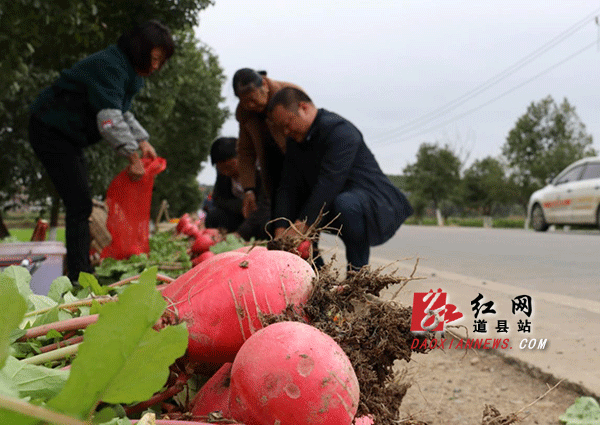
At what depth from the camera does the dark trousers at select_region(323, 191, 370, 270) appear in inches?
131

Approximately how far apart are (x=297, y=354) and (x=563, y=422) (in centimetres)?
147

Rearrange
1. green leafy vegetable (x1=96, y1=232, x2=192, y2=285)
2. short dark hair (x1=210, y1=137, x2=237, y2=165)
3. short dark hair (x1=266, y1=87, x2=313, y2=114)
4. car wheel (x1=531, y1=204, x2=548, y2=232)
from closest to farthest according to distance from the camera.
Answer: green leafy vegetable (x1=96, y1=232, x2=192, y2=285)
short dark hair (x1=266, y1=87, x2=313, y2=114)
short dark hair (x1=210, y1=137, x2=237, y2=165)
car wheel (x1=531, y1=204, x2=548, y2=232)

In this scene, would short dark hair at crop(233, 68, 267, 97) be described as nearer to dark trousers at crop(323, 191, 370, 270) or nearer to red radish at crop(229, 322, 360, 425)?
dark trousers at crop(323, 191, 370, 270)

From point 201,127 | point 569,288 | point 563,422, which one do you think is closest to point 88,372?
point 563,422

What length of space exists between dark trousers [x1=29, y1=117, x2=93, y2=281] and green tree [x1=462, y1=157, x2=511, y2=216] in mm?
42158

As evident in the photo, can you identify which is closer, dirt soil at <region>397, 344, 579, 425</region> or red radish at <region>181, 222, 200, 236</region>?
dirt soil at <region>397, 344, 579, 425</region>

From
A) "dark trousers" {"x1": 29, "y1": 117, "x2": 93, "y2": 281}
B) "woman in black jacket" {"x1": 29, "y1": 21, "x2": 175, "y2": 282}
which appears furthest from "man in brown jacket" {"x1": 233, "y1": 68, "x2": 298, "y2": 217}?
"dark trousers" {"x1": 29, "y1": 117, "x2": 93, "y2": 281}

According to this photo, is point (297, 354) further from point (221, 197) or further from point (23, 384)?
point (221, 197)

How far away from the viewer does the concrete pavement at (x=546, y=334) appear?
7.30ft

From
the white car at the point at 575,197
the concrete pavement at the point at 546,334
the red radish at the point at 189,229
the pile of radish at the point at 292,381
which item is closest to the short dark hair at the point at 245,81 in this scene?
the red radish at the point at 189,229

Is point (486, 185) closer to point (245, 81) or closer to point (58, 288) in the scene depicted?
point (245, 81)

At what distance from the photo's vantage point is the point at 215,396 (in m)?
1.08

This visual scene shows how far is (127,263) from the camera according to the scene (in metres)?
3.59

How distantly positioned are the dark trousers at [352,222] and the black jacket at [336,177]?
5 centimetres
